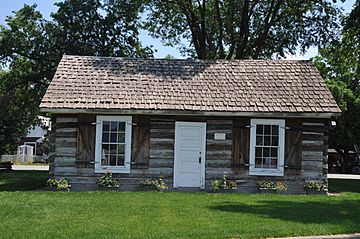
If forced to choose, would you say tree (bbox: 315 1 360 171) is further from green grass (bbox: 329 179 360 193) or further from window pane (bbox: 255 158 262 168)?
window pane (bbox: 255 158 262 168)

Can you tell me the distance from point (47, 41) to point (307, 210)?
A: 20925 millimetres

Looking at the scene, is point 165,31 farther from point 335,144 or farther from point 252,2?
A: point 335,144

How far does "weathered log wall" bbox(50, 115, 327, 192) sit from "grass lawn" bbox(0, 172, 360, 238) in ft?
7.79

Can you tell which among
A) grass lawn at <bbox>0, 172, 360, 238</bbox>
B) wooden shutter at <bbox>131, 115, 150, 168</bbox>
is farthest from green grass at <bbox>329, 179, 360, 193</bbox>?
wooden shutter at <bbox>131, 115, 150, 168</bbox>

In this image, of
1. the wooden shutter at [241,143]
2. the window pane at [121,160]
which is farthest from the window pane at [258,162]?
the window pane at [121,160]

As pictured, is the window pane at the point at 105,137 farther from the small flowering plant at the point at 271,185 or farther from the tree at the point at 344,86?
the tree at the point at 344,86

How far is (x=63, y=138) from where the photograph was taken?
16828 millimetres

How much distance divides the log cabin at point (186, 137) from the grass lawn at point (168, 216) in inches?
96.9

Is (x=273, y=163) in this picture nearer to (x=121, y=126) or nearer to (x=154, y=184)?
(x=154, y=184)

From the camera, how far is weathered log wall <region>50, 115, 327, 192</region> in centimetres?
1680

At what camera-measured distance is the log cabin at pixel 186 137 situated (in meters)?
16.7

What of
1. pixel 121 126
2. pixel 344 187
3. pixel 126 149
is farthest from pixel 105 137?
pixel 344 187

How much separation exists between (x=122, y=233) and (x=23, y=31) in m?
22.8

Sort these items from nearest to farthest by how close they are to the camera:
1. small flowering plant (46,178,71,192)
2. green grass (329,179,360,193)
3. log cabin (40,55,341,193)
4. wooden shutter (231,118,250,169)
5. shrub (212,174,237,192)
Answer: small flowering plant (46,178,71,192) < shrub (212,174,237,192) < log cabin (40,55,341,193) < wooden shutter (231,118,250,169) < green grass (329,179,360,193)
